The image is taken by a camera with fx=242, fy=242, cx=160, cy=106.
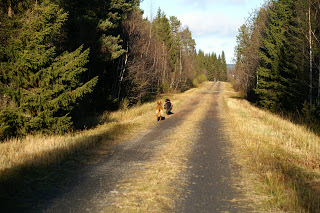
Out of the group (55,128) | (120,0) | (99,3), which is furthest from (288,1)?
(55,128)

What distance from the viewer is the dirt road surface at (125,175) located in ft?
13.4

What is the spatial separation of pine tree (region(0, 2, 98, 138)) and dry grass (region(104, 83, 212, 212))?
4.73 meters

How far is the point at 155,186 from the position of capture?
498 cm

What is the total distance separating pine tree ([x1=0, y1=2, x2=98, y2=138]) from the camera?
29.2 feet

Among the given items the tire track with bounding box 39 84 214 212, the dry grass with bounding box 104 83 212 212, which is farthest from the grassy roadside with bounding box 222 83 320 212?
the tire track with bounding box 39 84 214 212

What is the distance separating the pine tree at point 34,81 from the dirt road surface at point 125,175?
317cm

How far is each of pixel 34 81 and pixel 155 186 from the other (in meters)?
6.93

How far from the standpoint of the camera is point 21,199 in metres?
4.28

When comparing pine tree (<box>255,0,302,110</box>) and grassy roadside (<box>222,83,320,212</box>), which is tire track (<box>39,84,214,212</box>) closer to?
grassy roadside (<box>222,83,320,212</box>)

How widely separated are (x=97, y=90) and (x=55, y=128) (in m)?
8.88

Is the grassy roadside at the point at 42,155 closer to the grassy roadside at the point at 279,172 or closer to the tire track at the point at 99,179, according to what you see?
the tire track at the point at 99,179

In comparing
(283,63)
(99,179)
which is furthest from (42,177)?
(283,63)

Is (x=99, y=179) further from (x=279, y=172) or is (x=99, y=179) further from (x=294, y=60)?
(x=294, y=60)

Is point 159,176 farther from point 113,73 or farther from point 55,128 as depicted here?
point 113,73
